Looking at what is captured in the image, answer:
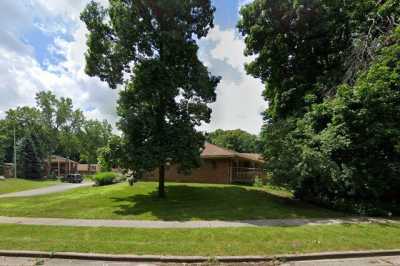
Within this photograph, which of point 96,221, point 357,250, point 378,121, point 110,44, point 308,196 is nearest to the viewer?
point 357,250

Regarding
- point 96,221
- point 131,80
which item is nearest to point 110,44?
point 131,80

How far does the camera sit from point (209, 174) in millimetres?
27062

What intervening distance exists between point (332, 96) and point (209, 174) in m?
14.0

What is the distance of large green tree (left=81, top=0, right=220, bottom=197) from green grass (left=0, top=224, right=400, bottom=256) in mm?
6555

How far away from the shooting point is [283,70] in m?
20.7

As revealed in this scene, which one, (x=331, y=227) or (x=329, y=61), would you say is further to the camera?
(x=329, y=61)

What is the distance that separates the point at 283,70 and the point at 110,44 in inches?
466

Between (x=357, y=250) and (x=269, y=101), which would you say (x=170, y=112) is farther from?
(x=357, y=250)

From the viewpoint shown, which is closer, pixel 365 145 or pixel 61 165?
pixel 365 145

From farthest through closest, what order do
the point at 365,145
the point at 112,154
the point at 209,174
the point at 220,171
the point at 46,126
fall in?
the point at 46,126 → the point at 209,174 → the point at 220,171 → the point at 112,154 → the point at 365,145

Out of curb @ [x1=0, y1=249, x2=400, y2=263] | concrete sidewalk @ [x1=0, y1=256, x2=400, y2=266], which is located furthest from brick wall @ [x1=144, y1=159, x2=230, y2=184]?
concrete sidewalk @ [x1=0, y1=256, x2=400, y2=266]

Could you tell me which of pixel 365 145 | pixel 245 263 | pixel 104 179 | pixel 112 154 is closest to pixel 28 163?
pixel 104 179

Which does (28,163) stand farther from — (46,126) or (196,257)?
(196,257)

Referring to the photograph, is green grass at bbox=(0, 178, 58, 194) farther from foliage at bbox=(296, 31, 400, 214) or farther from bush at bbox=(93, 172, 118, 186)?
foliage at bbox=(296, 31, 400, 214)
